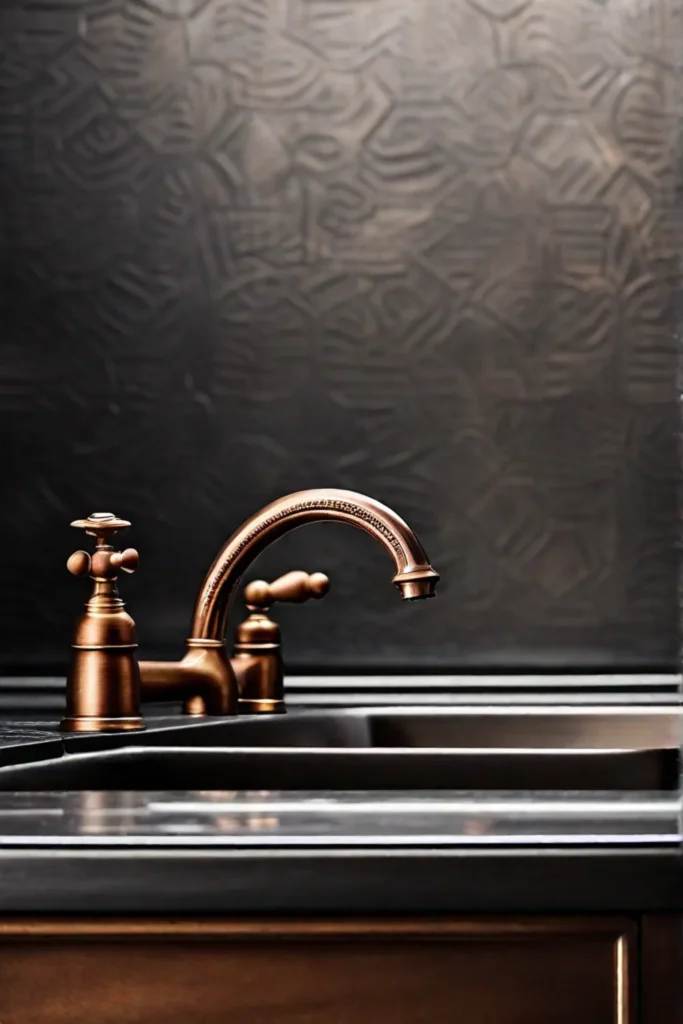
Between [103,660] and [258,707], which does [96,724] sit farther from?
[258,707]

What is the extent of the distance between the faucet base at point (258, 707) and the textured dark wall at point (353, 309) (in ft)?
0.49

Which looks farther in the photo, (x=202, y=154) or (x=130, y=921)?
(x=202, y=154)

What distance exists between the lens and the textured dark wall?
3.55 ft

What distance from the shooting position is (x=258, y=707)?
3.01 feet

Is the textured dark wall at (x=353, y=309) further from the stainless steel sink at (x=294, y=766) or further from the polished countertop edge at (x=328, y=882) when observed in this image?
the polished countertop edge at (x=328, y=882)

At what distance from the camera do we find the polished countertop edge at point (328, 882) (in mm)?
401

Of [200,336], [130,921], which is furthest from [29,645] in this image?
[130,921]

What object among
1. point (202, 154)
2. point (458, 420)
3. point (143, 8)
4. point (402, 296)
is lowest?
point (458, 420)

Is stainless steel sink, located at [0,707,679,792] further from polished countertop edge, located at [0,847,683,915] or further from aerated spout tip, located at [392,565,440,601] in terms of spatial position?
polished countertop edge, located at [0,847,683,915]

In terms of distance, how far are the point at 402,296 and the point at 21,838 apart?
0.77 metres

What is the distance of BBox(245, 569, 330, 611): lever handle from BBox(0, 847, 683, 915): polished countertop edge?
0.51m

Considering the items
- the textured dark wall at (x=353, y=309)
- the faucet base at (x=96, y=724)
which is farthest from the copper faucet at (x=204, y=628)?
the textured dark wall at (x=353, y=309)

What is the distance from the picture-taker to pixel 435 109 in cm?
111

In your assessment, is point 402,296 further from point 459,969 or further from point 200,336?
point 459,969
